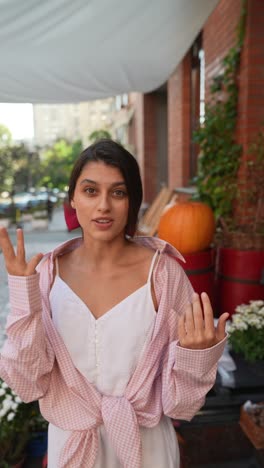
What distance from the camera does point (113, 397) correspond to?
117 cm

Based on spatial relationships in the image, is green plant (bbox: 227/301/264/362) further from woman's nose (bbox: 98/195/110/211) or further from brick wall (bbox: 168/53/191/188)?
brick wall (bbox: 168/53/191/188)

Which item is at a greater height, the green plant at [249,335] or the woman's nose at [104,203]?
the woman's nose at [104,203]

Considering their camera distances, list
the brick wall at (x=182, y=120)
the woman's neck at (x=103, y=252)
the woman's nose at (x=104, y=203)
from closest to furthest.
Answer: the woman's nose at (x=104, y=203), the woman's neck at (x=103, y=252), the brick wall at (x=182, y=120)

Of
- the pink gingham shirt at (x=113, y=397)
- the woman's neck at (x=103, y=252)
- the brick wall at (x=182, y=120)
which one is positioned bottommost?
the pink gingham shirt at (x=113, y=397)

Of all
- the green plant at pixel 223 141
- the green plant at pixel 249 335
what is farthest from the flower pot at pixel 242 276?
the green plant at pixel 223 141

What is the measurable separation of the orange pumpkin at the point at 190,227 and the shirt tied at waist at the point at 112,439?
2.49 metres

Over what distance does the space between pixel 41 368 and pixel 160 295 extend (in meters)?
0.38

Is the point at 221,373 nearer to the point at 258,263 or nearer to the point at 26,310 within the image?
the point at 258,263

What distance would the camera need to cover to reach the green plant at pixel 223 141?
3.92 m

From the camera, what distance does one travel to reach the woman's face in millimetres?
1127

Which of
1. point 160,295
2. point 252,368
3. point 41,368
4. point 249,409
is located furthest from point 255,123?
point 41,368

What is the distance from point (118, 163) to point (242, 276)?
2.46 m

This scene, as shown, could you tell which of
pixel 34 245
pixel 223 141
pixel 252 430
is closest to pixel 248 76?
pixel 223 141

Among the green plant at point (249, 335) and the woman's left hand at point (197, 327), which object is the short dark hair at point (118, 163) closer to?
the woman's left hand at point (197, 327)
